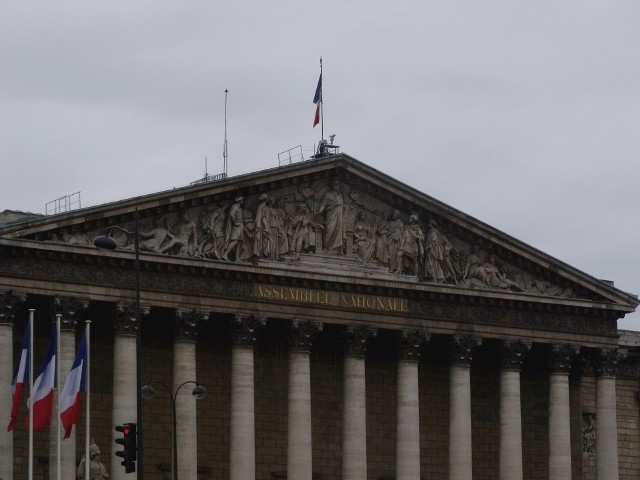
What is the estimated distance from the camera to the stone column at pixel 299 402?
7100 centimetres

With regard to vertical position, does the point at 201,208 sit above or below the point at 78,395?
above

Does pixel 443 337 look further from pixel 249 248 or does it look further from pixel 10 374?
pixel 10 374

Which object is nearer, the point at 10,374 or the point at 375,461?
the point at 10,374

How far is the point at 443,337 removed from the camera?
76.1 m

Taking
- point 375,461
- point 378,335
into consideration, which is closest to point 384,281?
point 378,335

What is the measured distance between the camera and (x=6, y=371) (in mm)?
65188

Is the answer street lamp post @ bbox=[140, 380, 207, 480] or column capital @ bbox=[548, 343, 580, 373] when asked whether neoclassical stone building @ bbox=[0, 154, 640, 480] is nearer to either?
column capital @ bbox=[548, 343, 580, 373]

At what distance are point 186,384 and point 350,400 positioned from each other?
7.00 m

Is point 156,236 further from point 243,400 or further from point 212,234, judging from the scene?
point 243,400

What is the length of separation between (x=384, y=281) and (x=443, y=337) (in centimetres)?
429

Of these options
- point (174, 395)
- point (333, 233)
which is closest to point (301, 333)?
point (333, 233)

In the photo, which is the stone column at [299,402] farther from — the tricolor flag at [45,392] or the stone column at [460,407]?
the tricolor flag at [45,392]

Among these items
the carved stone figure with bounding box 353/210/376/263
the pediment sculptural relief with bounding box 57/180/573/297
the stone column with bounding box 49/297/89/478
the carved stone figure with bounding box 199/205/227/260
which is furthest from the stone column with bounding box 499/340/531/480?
the stone column with bounding box 49/297/89/478

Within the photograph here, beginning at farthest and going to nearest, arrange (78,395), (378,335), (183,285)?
(378,335) < (183,285) < (78,395)
